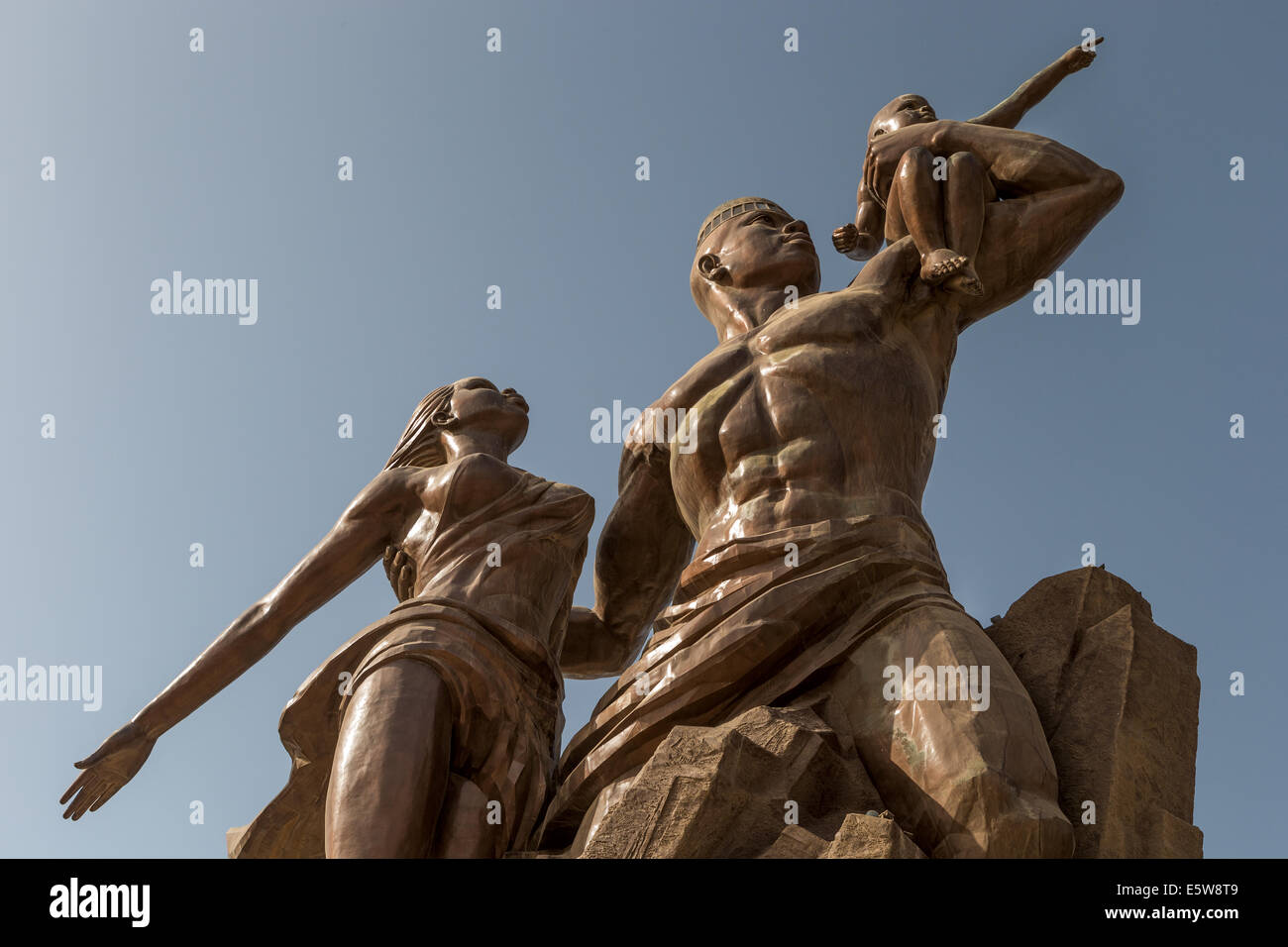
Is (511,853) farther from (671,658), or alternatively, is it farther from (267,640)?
(267,640)

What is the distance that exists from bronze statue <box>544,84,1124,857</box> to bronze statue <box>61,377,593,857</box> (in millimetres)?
348

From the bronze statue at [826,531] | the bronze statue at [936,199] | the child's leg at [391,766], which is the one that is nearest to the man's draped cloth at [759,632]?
the bronze statue at [826,531]

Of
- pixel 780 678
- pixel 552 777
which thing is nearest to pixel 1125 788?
pixel 780 678

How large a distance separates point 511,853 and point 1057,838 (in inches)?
84.5

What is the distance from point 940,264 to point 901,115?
4.23 feet

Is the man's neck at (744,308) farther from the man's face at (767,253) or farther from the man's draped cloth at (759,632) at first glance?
the man's draped cloth at (759,632)

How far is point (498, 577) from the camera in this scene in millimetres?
7148

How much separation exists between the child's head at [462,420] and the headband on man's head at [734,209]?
138 centimetres

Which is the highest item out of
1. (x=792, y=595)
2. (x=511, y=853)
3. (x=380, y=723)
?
(x=792, y=595)

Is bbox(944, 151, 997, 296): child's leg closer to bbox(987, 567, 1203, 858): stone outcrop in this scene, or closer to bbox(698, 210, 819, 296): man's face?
bbox(698, 210, 819, 296): man's face

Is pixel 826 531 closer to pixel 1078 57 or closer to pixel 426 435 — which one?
pixel 426 435

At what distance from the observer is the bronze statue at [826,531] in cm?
576

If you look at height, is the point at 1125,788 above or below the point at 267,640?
below
